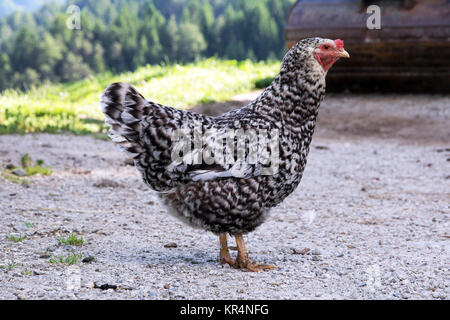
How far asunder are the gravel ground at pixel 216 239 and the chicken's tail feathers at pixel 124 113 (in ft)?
2.86

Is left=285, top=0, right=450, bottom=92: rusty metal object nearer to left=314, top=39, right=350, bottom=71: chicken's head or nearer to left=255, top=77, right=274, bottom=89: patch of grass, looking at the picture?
left=255, top=77, right=274, bottom=89: patch of grass

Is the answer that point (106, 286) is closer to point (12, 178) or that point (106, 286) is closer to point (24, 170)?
point (12, 178)

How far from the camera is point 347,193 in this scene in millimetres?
Result: 6664

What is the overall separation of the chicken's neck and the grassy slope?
5907 mm

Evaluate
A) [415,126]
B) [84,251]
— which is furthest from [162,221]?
[415,126]

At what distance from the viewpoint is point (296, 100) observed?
4172 mm

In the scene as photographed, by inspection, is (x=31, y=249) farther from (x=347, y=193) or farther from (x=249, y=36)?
(x=249, y=36)

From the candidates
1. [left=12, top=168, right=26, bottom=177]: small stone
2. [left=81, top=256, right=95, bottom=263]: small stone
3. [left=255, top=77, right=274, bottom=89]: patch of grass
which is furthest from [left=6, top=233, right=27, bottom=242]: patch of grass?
[left=255, top=77, right=274, bottom=89]: patch of grass

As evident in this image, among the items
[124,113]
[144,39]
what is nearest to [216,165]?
[124,113]

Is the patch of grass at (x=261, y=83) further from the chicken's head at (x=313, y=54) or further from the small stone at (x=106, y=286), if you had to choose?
the small stone at (x=106, y=286)

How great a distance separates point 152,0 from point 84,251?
2455 inches

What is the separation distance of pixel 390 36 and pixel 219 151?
946cm

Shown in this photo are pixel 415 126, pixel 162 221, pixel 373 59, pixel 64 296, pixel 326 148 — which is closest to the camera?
pixel 64 296

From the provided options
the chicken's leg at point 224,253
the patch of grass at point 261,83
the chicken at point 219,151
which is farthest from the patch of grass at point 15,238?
the patch of grass at point 261,83
